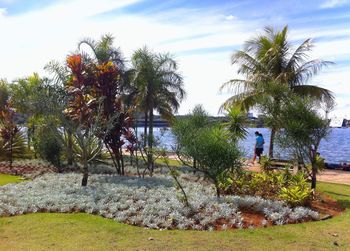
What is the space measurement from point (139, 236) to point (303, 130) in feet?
21.2

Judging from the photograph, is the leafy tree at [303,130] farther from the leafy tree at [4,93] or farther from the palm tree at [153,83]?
the leafy tree at [4,93]

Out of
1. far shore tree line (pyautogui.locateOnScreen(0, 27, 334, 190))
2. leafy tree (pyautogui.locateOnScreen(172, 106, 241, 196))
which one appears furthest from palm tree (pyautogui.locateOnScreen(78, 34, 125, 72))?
leafy tree (pyautogui.locateOnScreen(172, 106, 241, 196))

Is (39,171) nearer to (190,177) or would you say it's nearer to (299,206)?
(190,177)

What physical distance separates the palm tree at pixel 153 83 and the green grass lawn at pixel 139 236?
11.0 m

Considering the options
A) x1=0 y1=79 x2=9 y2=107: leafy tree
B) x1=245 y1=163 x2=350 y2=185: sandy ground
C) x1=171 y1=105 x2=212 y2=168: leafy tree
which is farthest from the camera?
x1=0 y1=79 x2=9 y2=107: leafy tree

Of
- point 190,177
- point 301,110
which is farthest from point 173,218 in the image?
point 190,177

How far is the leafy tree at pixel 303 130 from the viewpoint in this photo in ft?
40.8

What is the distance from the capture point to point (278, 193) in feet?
37.7

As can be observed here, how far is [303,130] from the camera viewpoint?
12312mm

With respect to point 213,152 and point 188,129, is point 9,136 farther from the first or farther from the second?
point 213,152

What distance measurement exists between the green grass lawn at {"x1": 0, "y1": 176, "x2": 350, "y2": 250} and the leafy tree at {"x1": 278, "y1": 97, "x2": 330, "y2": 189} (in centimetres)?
363

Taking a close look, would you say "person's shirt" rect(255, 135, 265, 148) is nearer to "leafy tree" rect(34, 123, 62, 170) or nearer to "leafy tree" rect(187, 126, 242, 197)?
"leafy tree" rect(34, 123, 62, 170)

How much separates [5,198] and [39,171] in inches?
266

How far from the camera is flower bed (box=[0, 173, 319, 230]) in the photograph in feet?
29.3
